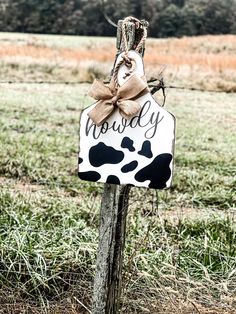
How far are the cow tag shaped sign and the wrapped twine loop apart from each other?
0.04ft

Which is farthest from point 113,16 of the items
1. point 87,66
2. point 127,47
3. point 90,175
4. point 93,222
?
point 90,175

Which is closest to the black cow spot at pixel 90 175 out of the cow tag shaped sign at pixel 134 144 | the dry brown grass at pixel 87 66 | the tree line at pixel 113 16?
the cow tag shaped sign at pixel 134 144

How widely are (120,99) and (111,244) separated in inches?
22.6

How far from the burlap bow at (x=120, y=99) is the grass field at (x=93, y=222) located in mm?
702

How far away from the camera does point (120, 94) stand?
2338 mm

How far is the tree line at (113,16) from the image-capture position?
95.9 ft

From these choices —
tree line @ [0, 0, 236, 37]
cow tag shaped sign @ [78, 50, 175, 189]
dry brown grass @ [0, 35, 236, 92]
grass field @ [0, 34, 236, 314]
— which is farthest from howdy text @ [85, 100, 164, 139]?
tree line @ [0, 0, 236, 37]

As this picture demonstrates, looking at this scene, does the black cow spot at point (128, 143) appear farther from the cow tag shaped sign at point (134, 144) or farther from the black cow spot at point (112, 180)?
the black cow spot at point (112, 180)

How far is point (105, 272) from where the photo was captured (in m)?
2.60

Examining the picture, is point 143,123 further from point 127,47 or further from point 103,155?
point 127,47

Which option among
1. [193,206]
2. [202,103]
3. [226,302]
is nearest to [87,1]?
[202,103]

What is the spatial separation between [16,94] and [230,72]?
685 centimetres

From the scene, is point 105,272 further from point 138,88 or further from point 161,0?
point 161,0

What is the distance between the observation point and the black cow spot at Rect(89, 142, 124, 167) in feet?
7.73
